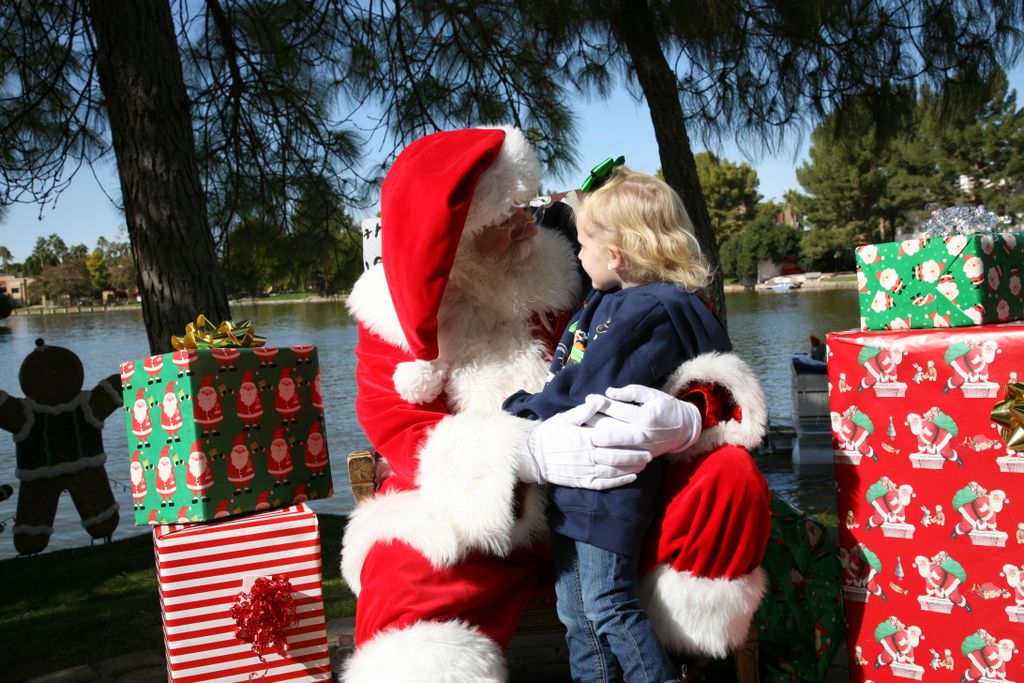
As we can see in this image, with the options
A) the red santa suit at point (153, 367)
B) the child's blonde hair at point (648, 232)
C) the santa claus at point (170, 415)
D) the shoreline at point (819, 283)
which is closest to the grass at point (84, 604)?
the santa claus at point (170, 415)

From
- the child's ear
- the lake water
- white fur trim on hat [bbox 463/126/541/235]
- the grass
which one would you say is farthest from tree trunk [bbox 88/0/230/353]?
the lake water

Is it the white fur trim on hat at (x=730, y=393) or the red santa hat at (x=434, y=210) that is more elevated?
the red santa hat at (x=434, y=210)

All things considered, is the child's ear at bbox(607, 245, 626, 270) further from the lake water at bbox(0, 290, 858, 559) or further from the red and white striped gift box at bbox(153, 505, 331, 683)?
the lake water at bbox(0, 290, 858, 559)

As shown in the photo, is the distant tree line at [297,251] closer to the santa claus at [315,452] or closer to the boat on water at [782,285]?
the santa claus at [315,452]

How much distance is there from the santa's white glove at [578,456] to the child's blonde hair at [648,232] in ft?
1.16

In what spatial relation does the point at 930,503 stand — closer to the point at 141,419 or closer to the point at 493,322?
the point at 493,322

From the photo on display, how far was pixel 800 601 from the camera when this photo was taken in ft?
7.25

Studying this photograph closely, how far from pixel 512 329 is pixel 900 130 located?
12.1ft

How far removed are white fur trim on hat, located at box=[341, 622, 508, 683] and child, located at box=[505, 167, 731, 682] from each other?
0.22 metres

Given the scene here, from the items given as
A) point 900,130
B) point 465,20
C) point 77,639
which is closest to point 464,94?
point 465,20

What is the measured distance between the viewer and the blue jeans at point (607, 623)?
6.18 feet

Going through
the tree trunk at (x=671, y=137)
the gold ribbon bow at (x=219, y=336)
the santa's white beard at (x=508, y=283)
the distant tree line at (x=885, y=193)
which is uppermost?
the distant tree line at (x=885, y=193)

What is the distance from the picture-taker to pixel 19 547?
482 centimetres

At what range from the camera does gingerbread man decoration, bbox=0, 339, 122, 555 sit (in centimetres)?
481
